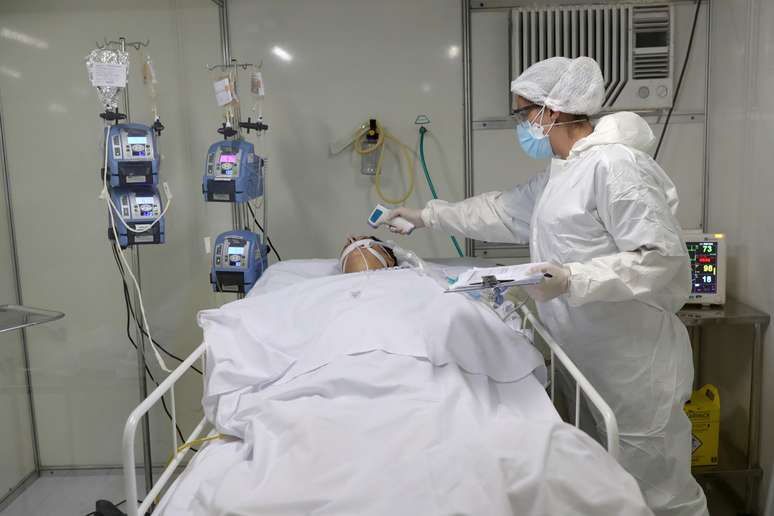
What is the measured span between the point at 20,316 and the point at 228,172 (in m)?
0.85

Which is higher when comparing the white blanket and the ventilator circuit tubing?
the ventilator circuit tubing

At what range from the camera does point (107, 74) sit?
2.08m

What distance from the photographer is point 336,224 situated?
3.21 metres

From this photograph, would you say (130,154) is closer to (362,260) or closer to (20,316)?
(20,316)

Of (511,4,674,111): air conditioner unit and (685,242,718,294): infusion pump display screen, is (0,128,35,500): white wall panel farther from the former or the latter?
(685,242,718,294): infusion pump display screen

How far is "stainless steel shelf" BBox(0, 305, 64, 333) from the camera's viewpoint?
2037 millimetres

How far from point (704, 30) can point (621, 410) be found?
6.43 ft

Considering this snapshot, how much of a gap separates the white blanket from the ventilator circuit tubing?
0.99 metres

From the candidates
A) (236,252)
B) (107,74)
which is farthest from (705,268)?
(107,74)

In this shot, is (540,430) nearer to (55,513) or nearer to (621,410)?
(621,410)

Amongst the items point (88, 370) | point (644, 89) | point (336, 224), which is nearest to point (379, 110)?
point (336, 224)

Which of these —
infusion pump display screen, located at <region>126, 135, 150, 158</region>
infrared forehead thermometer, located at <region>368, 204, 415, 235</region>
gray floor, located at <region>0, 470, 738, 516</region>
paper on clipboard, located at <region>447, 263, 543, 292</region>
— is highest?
infusion pump display screen, located at <region>126, 135, 150, 158</region>

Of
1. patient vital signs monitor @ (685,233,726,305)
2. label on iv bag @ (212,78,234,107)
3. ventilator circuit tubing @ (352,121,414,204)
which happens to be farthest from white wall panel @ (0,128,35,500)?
patient vital signs monitor @ (685,233,726,305)

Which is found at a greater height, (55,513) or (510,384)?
(510,384)
